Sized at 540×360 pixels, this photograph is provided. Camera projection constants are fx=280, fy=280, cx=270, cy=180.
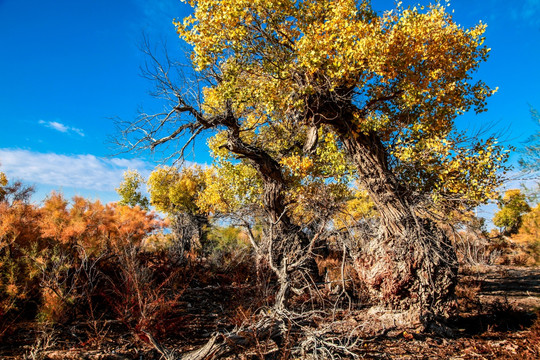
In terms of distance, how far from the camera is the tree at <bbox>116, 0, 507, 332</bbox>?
462cm

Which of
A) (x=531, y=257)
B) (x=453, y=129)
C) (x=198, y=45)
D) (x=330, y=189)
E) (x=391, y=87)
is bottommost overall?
(x=531, y=257)

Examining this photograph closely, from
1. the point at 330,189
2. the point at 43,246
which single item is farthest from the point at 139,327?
the point at 330,189

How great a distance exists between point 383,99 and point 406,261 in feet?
10.1

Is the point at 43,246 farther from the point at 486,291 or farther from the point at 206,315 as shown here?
the point at 486,291

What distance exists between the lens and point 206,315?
5309 millimetres

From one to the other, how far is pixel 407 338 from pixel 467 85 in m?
4.60

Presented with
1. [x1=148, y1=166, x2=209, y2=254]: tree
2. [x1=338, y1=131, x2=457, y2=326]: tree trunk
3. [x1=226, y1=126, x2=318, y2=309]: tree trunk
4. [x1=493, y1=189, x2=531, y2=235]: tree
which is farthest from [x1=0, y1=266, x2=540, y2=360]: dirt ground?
[x1=493, y1=189, x2=531, y2=235]: tree

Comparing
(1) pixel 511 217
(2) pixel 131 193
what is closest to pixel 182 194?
(2) pixel 131 193

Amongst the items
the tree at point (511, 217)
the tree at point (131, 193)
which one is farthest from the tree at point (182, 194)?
the tree at point (511, 217)

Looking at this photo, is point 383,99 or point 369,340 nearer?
point 369,340

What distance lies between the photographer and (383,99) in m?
5.55

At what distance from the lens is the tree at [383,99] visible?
462 centimetres

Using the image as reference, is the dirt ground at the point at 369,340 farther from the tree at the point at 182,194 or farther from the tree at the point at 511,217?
the tree at the point at 511,217

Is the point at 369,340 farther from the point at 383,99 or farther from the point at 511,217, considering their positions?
the point at 511,217
